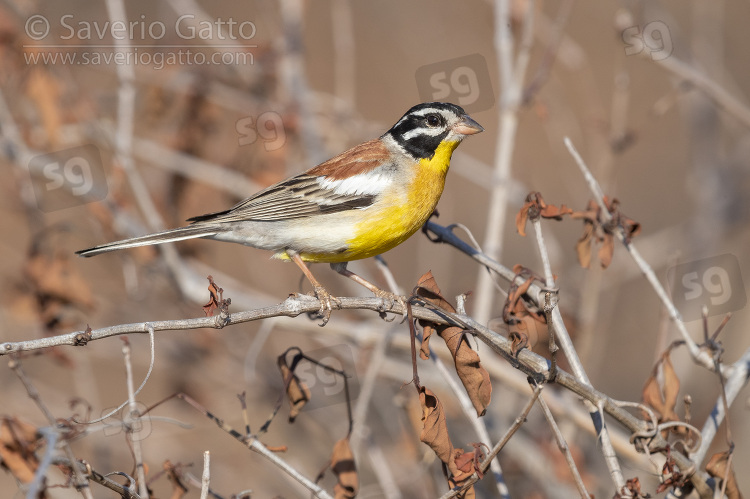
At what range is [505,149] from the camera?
5746 mm

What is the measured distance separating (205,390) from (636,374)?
623 centimetres

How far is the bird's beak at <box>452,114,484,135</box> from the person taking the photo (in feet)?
18.5

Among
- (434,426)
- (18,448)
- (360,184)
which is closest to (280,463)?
(434,426)

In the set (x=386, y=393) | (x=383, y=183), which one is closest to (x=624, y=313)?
(x=386, y=393)

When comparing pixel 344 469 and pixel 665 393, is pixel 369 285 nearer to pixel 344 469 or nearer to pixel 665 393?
pixel 344 469

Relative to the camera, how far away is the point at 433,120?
5809mm

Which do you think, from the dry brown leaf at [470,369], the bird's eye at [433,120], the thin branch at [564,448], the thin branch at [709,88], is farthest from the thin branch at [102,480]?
the thin branch at [709,88]

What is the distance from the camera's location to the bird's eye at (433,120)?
5785 millimetres

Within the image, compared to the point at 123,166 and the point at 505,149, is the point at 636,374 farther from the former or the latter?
the point at 123,166

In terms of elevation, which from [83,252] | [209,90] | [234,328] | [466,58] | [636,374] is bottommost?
[636,374]

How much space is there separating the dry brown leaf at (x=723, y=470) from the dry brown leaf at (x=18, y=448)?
3.29m

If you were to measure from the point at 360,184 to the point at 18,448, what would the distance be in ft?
9.82

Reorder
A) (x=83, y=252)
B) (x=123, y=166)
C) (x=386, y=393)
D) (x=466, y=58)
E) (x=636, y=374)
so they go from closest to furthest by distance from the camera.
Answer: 1. (x=83, y=252)
2. (x=466, y=58)
3. (x=123, y=166)
4. (x=386, y=393)
5. (x=636, y=374)

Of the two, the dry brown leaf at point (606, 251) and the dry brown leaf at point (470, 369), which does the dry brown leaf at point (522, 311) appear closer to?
the dry brown leaf at point (470, 369)
